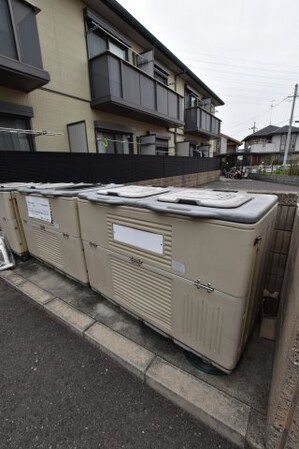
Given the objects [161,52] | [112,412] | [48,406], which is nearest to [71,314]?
[48,406]

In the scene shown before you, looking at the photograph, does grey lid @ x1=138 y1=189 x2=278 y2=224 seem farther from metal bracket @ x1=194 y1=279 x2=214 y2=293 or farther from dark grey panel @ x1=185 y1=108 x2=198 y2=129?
dark grey panel @ x1=185 y1=108 x2=198 y2=129

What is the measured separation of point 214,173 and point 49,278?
15.0 m

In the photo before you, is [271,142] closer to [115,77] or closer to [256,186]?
[256,186]

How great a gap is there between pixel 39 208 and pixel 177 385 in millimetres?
2145

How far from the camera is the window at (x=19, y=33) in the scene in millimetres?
3797

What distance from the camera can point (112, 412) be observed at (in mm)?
1267

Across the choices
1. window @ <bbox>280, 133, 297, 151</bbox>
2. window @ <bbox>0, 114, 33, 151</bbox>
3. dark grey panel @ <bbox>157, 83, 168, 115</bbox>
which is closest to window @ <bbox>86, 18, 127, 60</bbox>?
dark grey panel @ <bbox>157, 83, 168, 115</bbox>

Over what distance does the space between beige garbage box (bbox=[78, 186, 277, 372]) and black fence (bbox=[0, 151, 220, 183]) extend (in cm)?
280

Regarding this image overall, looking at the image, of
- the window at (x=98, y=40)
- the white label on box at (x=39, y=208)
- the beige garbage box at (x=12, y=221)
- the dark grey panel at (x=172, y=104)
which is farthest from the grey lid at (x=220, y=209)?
the dark grey panel at (x=172, y=104)

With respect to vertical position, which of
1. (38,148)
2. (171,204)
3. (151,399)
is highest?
(38,148)

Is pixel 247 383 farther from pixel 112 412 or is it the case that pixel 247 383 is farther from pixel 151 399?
pixel 112 412

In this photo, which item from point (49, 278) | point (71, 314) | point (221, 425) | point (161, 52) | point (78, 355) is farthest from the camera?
point (161, 52)

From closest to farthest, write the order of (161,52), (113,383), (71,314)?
(113,383) < (71,314) < (161,52)

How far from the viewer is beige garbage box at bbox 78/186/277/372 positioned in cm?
107
